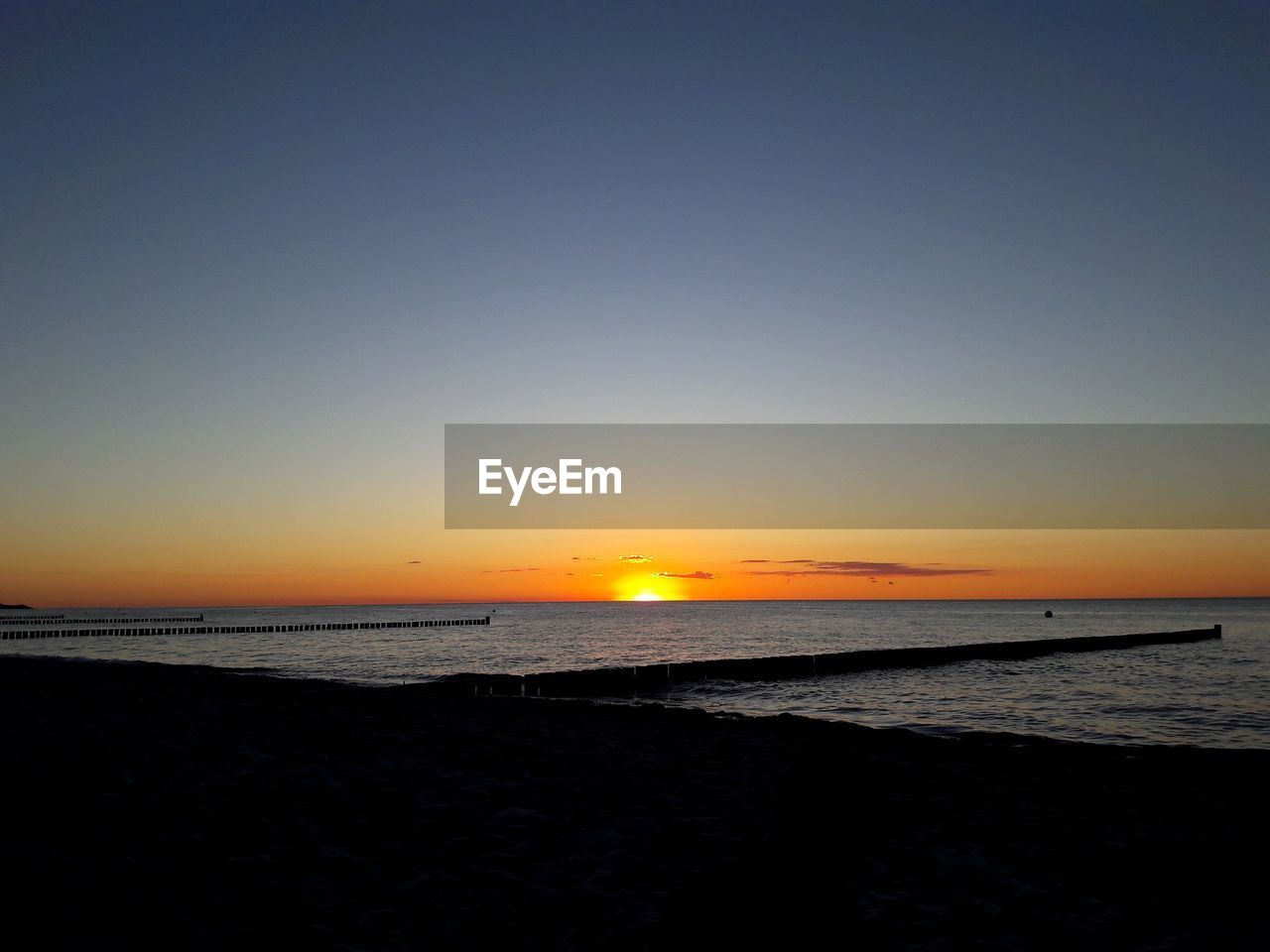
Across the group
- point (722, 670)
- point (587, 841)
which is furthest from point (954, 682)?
point (587, 841)

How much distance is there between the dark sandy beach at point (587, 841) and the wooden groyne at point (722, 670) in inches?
532

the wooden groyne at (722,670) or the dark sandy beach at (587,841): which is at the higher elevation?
the dark sandy beach at (587,841)

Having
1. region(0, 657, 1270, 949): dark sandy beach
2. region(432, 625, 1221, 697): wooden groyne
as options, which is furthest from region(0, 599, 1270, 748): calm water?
region(0, 657, 1270, 949): dark sandy beach

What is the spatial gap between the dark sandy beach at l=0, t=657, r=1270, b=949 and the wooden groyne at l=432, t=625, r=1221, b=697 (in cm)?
1352

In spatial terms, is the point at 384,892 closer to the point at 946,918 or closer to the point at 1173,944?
the point at 946,918

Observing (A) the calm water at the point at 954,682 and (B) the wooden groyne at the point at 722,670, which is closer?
(A) the calm water at the point at 954,682

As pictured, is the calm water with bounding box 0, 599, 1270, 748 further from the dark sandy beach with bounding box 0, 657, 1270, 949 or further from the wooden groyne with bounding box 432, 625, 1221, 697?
the dark sandy beach with bounding box 0, 657, 1270, 949

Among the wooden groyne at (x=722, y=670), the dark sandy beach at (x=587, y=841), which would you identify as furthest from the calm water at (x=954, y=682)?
the dark sandy beach at (x=587, y=841)

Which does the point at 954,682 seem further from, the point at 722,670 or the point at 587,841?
the point at 587,841

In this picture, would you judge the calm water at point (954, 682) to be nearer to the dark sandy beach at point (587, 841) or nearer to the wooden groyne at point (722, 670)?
the wooden groyne at point (722, 670)

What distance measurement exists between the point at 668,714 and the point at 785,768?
7.70 meters

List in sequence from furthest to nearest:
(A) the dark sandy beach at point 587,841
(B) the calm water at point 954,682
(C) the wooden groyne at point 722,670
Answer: (C) the wooden groyne at point 722,670 < (B) the calm water at point 954,682 < (A) the dark sandy beach at point 587,841

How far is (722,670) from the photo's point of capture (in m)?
40.8

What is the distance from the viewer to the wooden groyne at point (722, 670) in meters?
29.8
